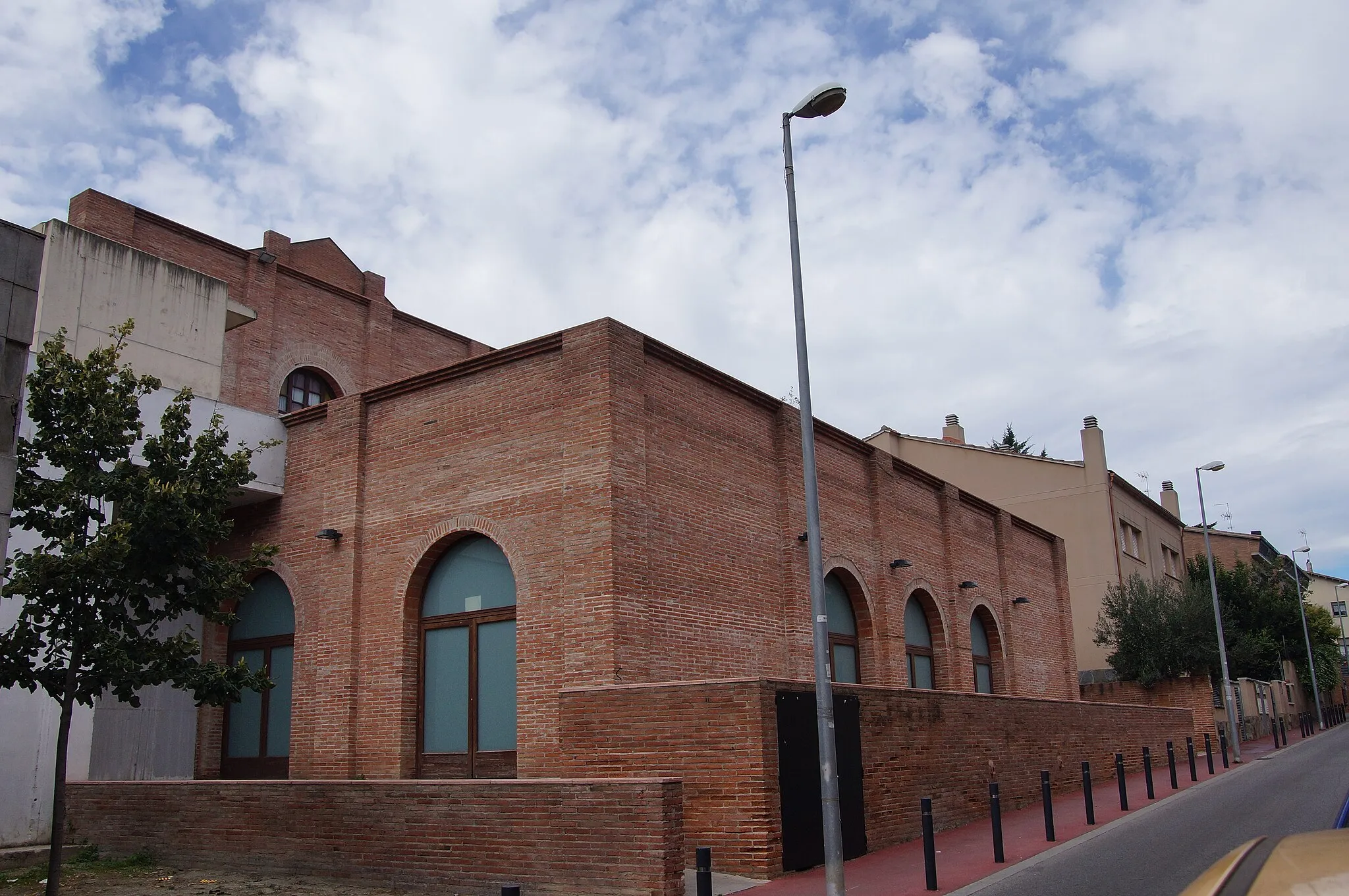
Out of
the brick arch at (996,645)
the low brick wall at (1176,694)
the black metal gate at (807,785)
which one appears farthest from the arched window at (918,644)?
the low brick wall at (1176,694)

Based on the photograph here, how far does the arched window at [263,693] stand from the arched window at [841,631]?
9324 millimetres

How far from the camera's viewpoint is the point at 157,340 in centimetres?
1883

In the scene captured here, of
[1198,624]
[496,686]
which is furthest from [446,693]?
[1198,624]

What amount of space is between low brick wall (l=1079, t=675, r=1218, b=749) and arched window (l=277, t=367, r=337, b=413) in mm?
23034

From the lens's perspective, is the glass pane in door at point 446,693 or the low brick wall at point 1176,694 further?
the low brick wall at point 1176,694

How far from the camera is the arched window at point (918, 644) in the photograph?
2264 centimetres

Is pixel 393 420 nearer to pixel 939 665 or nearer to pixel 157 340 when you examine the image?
pixel 157 340

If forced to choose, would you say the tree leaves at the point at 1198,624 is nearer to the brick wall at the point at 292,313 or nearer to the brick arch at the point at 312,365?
the brick wall at the point at 292,313

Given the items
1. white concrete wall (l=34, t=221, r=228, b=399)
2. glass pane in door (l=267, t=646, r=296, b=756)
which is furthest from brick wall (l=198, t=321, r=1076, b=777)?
white concrete wall (l=34, t=221, r=228, b=399)

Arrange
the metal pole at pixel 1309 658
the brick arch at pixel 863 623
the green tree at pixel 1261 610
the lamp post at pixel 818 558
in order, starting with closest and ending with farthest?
the lamp post at pixel 818 558 < the brick arch at pixel 863 623 < the green tree at pixel 1261 610 < the metal pole at pixel 1309 658

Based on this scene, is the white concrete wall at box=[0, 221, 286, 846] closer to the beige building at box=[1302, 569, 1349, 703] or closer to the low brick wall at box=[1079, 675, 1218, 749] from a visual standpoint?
the low brick wall at box=[1079, 675, 1218, 749]

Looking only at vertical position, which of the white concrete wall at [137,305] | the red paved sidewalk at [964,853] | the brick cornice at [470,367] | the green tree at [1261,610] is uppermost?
the white concrete wall at [137,305]

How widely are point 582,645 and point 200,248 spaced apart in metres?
14.2

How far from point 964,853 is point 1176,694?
70.9 ft
